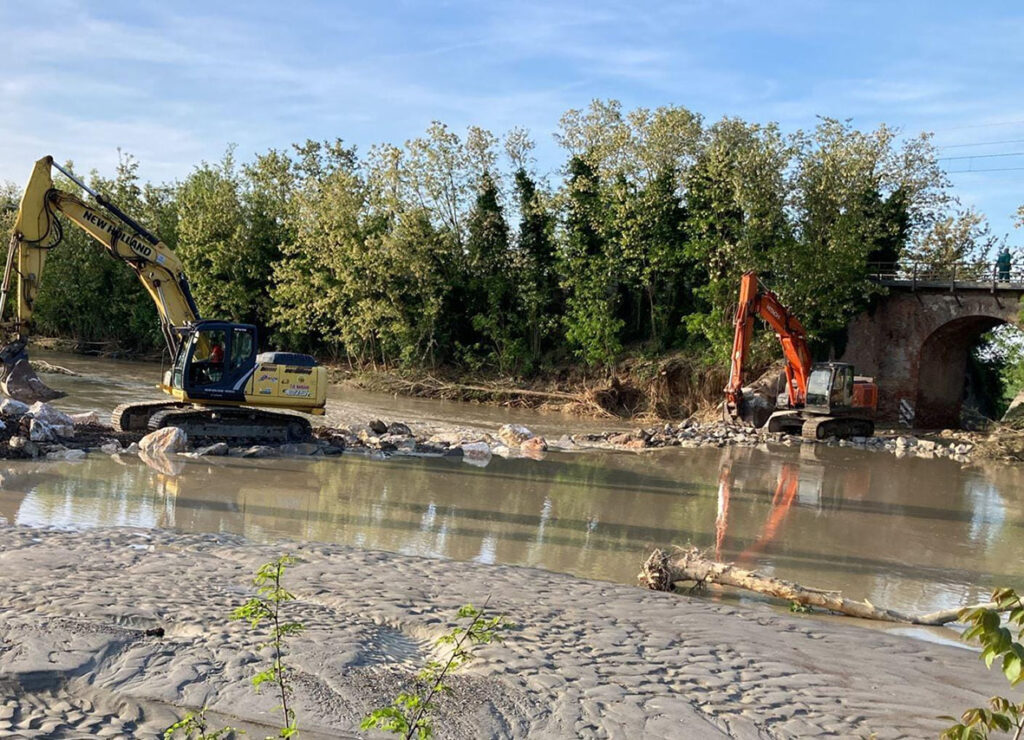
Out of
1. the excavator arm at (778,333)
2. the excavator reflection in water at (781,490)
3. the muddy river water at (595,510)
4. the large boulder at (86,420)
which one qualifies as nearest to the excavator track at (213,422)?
the large boulder at (86,420)

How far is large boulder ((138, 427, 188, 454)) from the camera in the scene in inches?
664

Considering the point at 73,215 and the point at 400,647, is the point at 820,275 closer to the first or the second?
the point at 73,215

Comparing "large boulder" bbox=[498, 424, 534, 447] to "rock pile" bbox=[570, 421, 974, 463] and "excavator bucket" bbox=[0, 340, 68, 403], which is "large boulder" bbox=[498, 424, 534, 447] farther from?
"excavator bucket" bbox=[0, 340, 68, 403]

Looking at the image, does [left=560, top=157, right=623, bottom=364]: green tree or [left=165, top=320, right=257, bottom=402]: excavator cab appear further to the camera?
[left=560, top=157, right=623, bottom=364]: green tree

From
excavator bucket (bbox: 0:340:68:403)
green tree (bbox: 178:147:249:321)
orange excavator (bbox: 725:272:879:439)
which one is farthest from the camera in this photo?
green tree (bbox: 178:147:249:321)

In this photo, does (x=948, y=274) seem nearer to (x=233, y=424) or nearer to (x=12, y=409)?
(x=233, y=424)

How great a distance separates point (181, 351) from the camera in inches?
744

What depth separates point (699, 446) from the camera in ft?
80.4

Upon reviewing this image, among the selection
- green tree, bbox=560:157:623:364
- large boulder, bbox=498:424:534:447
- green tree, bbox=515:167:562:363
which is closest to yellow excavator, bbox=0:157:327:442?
large boulder, bbox=498:424:534:447

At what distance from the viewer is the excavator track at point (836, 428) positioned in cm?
2709

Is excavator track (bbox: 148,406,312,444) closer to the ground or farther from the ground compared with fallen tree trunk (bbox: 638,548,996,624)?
farther from the ground

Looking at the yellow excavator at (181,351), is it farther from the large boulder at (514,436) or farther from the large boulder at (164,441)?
the large boulder at (514,436)

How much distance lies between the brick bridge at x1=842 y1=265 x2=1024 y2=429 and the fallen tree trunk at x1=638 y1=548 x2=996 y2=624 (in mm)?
26186

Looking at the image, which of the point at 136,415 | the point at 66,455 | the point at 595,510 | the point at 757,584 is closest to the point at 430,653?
the point at 757,584
